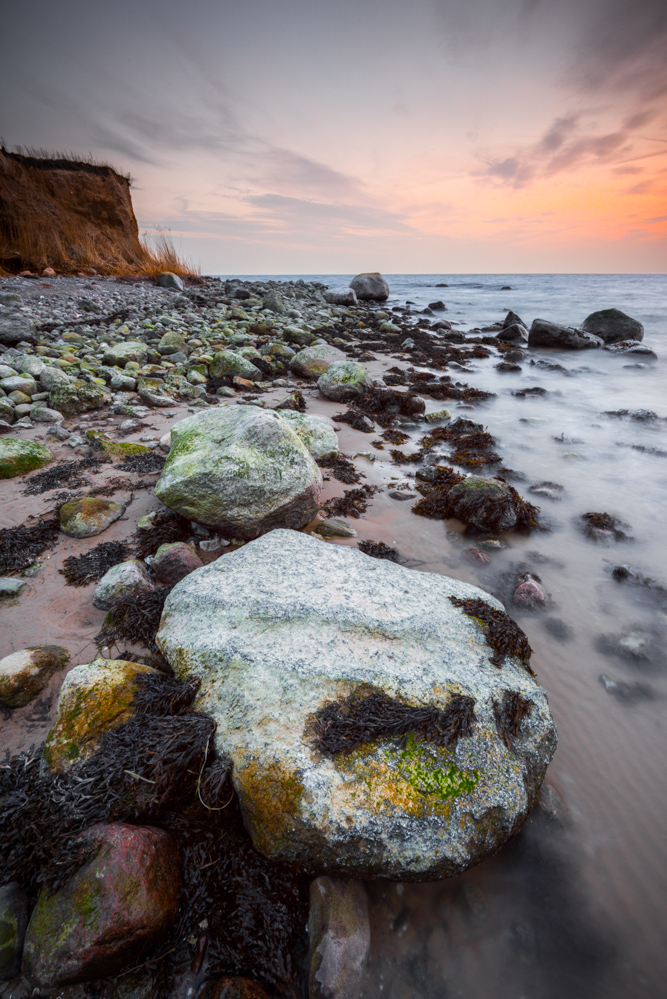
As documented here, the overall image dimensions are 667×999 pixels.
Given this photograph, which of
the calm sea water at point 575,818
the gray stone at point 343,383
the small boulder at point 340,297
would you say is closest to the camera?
the calm sea water at point 575,818

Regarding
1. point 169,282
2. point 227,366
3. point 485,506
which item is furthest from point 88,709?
point 169,282

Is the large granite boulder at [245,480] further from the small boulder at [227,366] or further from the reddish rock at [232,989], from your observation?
the small boulder at [227,366]

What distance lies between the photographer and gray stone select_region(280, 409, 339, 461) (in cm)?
609

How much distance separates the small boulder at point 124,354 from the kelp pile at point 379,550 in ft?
24.5

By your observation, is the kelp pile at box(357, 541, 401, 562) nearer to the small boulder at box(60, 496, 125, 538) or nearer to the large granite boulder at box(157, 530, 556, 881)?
the large granite boulder at box(157, 530, 556, 881)

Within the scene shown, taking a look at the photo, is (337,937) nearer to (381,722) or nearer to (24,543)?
(381,722)

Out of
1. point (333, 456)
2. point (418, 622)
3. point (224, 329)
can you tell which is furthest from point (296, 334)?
point (418, 622)

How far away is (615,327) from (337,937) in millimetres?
21162

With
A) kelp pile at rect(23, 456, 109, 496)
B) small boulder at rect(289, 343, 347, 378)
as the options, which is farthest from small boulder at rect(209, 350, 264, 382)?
kelp pile at rect(23, 456, 109, 496)

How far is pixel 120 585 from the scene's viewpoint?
11.3 ft

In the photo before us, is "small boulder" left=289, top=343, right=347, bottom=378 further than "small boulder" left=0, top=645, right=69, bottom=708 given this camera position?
Yes

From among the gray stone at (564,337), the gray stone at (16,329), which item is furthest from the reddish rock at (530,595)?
the gray stone at (564,337)

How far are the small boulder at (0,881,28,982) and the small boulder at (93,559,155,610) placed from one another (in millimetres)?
1826

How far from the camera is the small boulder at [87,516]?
4.20 meters
